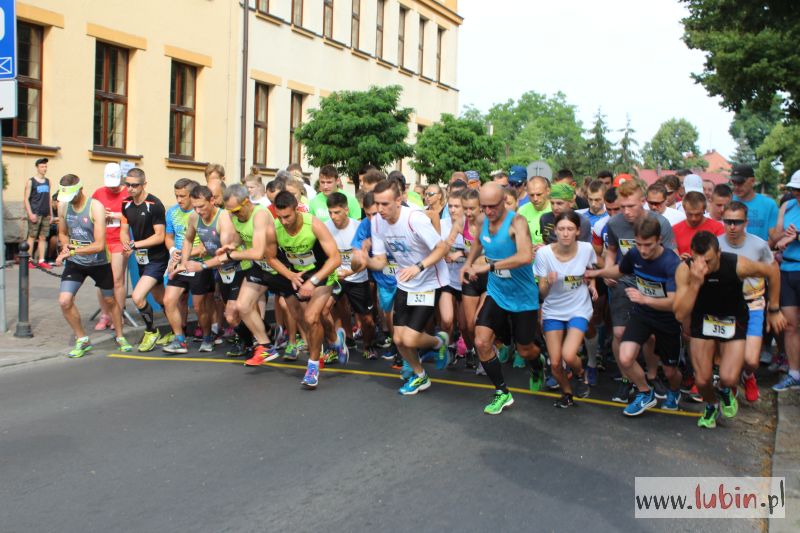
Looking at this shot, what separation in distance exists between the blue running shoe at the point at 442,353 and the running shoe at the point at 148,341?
11.5ft

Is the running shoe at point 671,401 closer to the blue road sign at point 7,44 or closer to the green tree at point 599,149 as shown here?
the blue road sign at point 7,44

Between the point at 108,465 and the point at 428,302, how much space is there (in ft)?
11.0

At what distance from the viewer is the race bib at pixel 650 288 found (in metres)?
7.31

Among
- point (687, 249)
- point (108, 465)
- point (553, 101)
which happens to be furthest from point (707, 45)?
point (553, 101)

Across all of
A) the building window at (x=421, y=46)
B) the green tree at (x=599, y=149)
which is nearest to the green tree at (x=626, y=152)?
the green tree at (x=599, y=149)

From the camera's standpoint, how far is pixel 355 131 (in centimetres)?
2309

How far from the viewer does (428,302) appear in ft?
26.4

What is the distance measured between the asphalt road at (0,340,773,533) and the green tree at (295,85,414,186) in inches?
585

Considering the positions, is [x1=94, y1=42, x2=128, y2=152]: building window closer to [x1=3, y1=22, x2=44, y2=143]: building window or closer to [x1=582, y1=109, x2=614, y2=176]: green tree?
[x1=3, y1=22, x2=44, y2=143]: building window

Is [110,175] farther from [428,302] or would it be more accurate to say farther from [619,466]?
[619,466]

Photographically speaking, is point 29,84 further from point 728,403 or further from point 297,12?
point 728,403

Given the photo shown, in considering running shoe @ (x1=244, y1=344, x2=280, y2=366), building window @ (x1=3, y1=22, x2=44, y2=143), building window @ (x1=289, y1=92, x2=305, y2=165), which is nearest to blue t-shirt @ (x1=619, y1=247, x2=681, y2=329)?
running shoe @ (x1=244, y1=344, x2=280, y2=366)

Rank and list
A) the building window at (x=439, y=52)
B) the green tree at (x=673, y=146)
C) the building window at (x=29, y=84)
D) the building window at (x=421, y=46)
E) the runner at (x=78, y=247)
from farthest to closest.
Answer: the green tree at (x=673, y=146), the building window at (x=439, y=52), the building window at (x=421, y=46), the building window at (x=29, y=84), the runner at (x=78, y=247)

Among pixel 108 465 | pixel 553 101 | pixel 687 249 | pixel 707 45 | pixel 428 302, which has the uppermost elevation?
pixel 553 101
